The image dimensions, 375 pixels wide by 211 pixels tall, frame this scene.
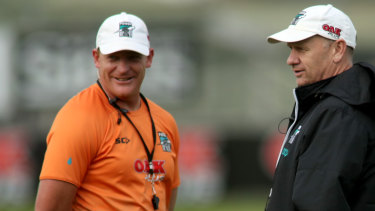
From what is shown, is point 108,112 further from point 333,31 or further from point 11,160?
point 11,160

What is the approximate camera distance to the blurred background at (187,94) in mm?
12000

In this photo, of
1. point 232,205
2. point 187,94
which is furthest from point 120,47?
point 187,94

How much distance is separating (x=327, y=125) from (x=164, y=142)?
3.79ft

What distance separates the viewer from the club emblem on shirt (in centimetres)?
410

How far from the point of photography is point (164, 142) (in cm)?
412

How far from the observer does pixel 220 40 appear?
58.0ft

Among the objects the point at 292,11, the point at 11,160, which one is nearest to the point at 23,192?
the point at 11,160

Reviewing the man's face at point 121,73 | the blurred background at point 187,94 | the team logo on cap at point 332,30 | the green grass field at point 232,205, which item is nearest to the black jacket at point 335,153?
the team logo on cap at point 332,30

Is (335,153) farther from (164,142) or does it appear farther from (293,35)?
(164,142)

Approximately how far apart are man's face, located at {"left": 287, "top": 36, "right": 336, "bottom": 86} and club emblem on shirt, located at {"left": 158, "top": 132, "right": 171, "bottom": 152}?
0.95 meters

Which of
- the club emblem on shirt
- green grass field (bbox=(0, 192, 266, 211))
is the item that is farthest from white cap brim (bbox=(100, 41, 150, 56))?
green grass field (bbox=(0, 192, 266, 211))

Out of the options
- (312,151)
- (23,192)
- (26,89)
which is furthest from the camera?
(26,89)

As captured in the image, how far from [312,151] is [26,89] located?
10.8 meters

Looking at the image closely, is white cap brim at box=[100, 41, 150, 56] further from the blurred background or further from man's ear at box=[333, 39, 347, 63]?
the blurred background
